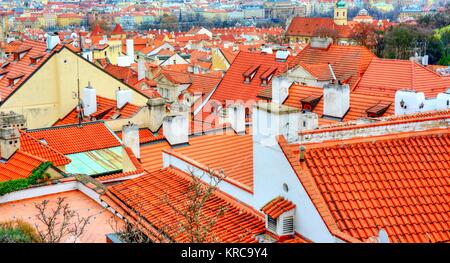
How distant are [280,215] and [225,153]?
5382 mm

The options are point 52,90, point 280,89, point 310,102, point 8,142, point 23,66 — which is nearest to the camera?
point 8,142

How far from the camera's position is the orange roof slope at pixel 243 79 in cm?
2688

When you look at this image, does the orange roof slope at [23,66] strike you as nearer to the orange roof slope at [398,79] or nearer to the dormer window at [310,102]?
the dormer window at [310,102]

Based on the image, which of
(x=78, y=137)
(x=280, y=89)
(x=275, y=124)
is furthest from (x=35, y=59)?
(x=275, y=124)

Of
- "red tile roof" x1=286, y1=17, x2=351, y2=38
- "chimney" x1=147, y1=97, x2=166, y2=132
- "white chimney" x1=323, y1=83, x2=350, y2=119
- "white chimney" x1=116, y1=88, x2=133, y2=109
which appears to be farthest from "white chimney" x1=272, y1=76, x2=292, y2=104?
"red tile roof" x1=286, y1=17, x2=351, y2=38

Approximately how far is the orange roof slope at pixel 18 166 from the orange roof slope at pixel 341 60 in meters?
12.7

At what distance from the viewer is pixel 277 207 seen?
8695 mm

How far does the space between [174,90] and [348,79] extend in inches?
403

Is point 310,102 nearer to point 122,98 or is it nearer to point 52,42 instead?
point 122,98

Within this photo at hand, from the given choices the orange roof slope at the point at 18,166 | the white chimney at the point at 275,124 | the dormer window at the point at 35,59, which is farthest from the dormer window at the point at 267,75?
the white chimney at the point at 275,124

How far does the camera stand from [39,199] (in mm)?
12398

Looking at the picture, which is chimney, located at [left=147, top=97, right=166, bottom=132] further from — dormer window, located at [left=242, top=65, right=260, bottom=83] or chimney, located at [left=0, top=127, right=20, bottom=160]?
dormer window, located at [left=242, top=65, right=260, bottom=83]
